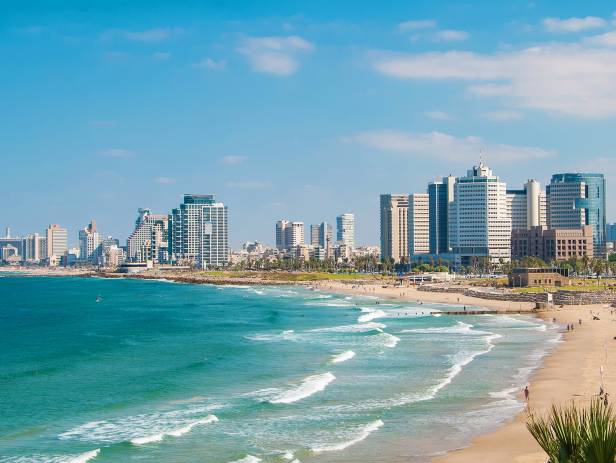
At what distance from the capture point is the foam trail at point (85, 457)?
28.6m

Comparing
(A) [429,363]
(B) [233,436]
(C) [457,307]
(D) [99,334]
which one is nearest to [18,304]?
(D) [99,334]

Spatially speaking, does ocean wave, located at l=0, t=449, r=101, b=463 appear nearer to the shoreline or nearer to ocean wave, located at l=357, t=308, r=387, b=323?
the shoreline

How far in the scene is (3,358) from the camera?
59.4m

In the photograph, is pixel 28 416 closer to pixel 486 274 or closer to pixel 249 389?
pixel 249 389

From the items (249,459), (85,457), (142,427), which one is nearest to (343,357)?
(142,427)

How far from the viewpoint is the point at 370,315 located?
9456 centimetres

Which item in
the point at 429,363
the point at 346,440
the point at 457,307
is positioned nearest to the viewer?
the point at 346,440

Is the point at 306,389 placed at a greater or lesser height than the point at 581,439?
lesser

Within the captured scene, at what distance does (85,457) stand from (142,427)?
17.2 ft

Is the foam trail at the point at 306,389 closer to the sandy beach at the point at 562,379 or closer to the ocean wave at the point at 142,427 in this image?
the ocean wave at the point at 142,427

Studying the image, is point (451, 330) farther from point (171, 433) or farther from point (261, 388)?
point (171, 433)

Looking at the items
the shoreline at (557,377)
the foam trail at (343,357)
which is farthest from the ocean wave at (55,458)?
the foam trail at (343,357)

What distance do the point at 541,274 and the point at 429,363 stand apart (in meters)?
79.7

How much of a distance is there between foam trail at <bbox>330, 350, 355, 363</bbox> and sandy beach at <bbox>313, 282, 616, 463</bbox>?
12.5m
